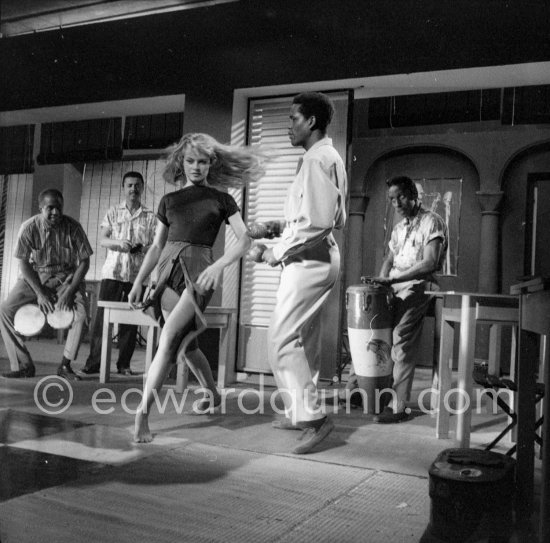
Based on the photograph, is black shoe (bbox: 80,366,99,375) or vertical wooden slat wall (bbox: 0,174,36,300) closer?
black shoe (bbox: 80,366,99,375)

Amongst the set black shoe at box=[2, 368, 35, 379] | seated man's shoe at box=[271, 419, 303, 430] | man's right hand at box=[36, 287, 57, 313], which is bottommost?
seated man's shoe at box=[271, 419, 303, 430]

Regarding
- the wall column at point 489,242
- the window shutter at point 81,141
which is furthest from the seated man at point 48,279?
the wall column at point 489,242

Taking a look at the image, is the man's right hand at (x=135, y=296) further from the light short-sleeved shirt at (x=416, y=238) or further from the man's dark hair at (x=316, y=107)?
the light short-sleeved shirt at (x=416, y=238)

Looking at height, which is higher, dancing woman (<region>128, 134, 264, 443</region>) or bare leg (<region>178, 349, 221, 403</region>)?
dancing woman (<region>128, 134, 264, 443</region>)

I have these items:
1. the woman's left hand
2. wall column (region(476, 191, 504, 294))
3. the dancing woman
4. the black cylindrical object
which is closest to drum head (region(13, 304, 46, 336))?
the dancing woman

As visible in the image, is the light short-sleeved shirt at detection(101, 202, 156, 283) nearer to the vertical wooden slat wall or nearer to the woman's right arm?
the woman's right arm

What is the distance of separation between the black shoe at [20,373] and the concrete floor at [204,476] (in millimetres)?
926

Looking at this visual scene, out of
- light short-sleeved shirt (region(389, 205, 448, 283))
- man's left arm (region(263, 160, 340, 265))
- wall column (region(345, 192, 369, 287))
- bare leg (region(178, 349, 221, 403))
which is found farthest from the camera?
wall column (region(345, 192, 369, 287))

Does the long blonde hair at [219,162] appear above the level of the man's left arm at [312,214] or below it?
above

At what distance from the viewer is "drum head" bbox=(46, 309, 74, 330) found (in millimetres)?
5414

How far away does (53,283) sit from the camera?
552 centimetres

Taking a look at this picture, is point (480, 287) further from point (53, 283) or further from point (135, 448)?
point (135, 448)

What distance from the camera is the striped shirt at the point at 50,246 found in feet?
18.0

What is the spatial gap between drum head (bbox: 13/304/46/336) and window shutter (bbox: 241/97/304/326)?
6.16 feet
